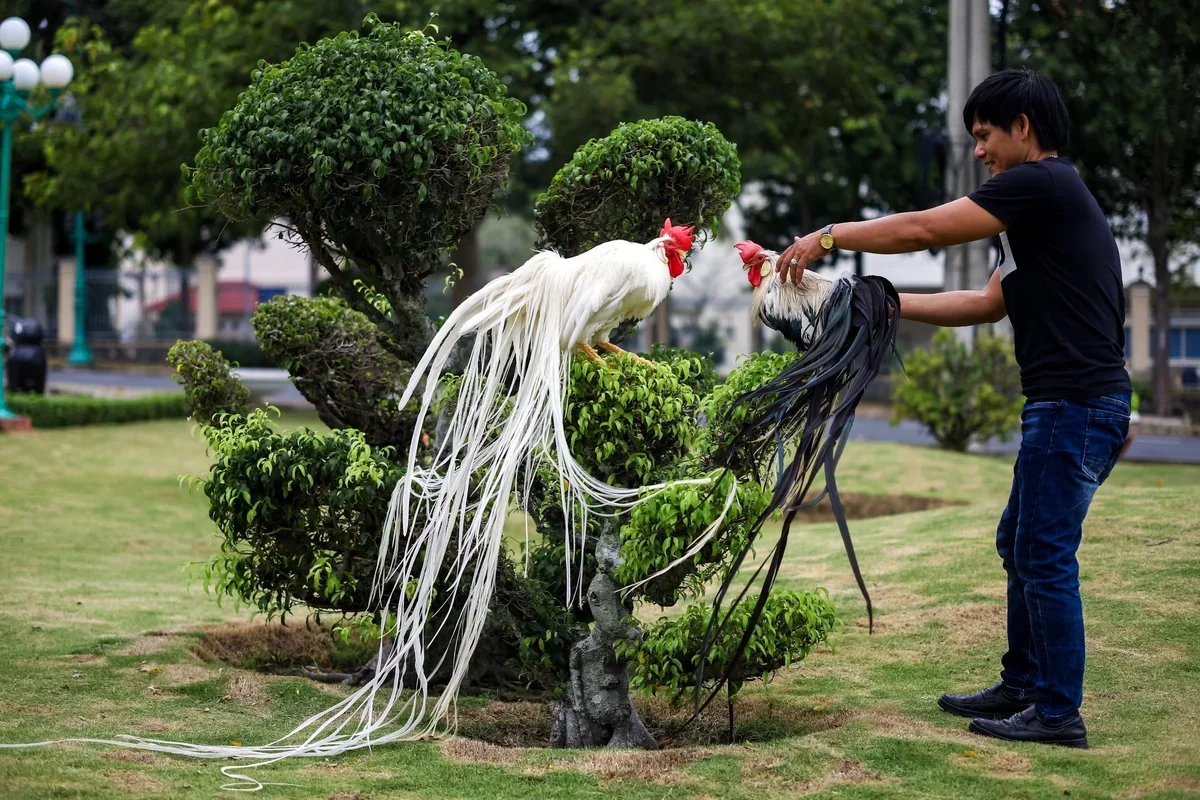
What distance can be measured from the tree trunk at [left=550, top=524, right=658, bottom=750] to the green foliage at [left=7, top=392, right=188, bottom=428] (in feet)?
35.9

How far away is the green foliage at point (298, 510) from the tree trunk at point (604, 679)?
928 mm

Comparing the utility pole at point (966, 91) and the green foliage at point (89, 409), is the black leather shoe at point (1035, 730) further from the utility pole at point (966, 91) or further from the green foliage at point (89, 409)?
the green foliage at point (89, 409)

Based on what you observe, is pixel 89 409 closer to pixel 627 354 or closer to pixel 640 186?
pixel 640 186

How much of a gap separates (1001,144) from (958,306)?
58 cm

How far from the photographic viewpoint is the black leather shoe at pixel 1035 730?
3859 millimetres

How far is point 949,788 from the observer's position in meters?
3.56

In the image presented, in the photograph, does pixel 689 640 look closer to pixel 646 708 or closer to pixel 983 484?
pixel 646 708

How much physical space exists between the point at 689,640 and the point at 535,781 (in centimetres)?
75

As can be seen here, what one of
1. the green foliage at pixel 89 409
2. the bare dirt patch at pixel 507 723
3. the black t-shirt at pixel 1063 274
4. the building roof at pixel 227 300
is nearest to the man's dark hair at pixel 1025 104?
the black t-shirt at pixel 1063 274

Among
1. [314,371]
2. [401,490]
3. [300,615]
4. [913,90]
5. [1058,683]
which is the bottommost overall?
[300,615]

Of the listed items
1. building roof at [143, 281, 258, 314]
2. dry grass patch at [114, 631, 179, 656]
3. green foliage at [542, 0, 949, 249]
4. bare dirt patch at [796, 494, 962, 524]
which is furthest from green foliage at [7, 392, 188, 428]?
building roof at [143, 281, 258, 314]

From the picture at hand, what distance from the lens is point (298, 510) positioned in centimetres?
480

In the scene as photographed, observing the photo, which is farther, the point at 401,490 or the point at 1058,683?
the point at 401,490

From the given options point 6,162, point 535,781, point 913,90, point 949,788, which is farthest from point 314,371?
point 913,90
